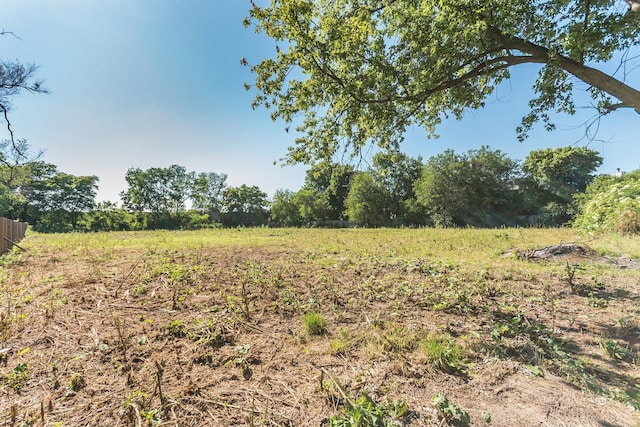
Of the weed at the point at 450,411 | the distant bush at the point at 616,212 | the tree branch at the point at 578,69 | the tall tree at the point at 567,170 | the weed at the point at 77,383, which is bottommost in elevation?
the weed at the point at 77,383

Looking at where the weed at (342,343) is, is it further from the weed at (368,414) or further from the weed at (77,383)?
the weed at (77,383)

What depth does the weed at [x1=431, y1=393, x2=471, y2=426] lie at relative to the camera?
1.71 metres

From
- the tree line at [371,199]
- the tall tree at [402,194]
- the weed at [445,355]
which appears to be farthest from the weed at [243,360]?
the tall tree at [402,194]

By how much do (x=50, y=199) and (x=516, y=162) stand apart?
61285 millimetres

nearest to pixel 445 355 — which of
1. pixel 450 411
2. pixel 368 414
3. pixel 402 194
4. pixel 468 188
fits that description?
pixel 450 411

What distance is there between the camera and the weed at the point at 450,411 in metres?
1.71

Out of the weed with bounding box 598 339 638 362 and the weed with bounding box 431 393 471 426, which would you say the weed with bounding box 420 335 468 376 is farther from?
the weed with bounding box 598 339 638 362

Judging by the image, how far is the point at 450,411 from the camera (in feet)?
5.72

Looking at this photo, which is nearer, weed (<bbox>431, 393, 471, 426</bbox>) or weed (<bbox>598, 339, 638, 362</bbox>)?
weed (<bbox>431, 393, 471, 426</bbox>)

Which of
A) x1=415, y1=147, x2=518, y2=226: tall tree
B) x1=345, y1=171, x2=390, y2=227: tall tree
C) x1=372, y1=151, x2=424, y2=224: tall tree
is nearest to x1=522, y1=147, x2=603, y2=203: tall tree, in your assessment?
x1=415, y1=147, x2=518, y2=226: tall tree

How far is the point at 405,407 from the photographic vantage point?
1.79m

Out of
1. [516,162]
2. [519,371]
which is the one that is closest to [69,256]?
[519,371]

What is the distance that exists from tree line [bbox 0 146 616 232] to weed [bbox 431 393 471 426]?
23.7 meters

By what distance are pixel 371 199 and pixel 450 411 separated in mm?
33098
